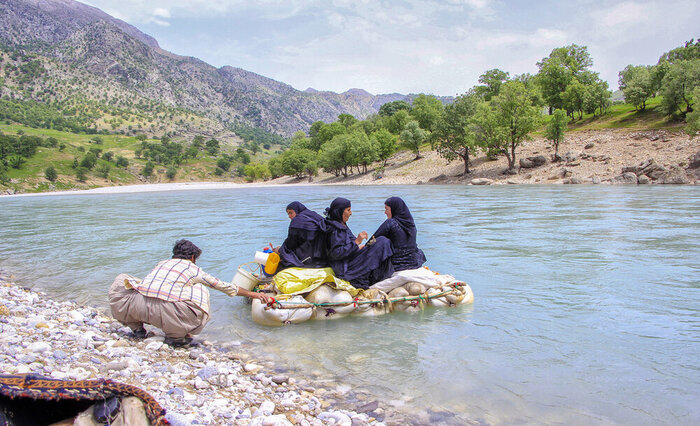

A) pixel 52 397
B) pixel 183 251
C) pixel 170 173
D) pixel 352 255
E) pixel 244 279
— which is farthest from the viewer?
pixel 170 173

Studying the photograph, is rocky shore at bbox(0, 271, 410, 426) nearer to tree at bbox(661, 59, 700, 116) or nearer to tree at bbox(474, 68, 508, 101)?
tree at bbox(661, 59, 700, 116)

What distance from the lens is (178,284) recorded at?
19.2 ft

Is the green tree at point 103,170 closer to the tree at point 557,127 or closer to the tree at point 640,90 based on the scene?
the tree at point 557,127

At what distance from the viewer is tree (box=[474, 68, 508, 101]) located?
83.3 meters

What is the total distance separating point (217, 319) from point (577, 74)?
79779 mm

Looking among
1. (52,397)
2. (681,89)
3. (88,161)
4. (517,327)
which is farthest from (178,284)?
(88,161)

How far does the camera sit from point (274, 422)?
13.0 ft

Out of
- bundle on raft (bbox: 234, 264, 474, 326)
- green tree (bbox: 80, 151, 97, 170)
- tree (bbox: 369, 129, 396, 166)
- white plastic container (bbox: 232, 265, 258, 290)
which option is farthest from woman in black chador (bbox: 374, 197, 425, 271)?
green tree (bbox: 80, 151, 97, 170)

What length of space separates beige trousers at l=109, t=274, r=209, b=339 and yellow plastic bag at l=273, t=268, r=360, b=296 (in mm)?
1756

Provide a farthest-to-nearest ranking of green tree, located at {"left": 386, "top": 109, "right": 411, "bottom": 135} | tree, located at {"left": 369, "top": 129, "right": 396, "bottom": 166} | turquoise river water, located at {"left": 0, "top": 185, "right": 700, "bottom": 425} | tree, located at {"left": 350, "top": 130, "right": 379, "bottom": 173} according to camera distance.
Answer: green tree, located at {"left": 386, "top": 109, "right": 411, "bottom": 135}
tree, located at {"left": 369, "top": 129, "right": 396, "bottom": 166}
tree, located at {"left": 350, "top": 130, "right": 379, "bottom": 173}
turquoise river water, located at {"left": 0, "top": 185, "right": 700, "bottom": 425}

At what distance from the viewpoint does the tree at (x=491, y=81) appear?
8331 cm

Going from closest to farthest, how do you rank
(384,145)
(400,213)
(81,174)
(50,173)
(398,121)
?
(400,213) → (384,145) → (50,173) → (81,174) → (398,121)

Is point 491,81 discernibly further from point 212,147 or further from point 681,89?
point 212,147

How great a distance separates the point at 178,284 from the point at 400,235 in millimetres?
4272
